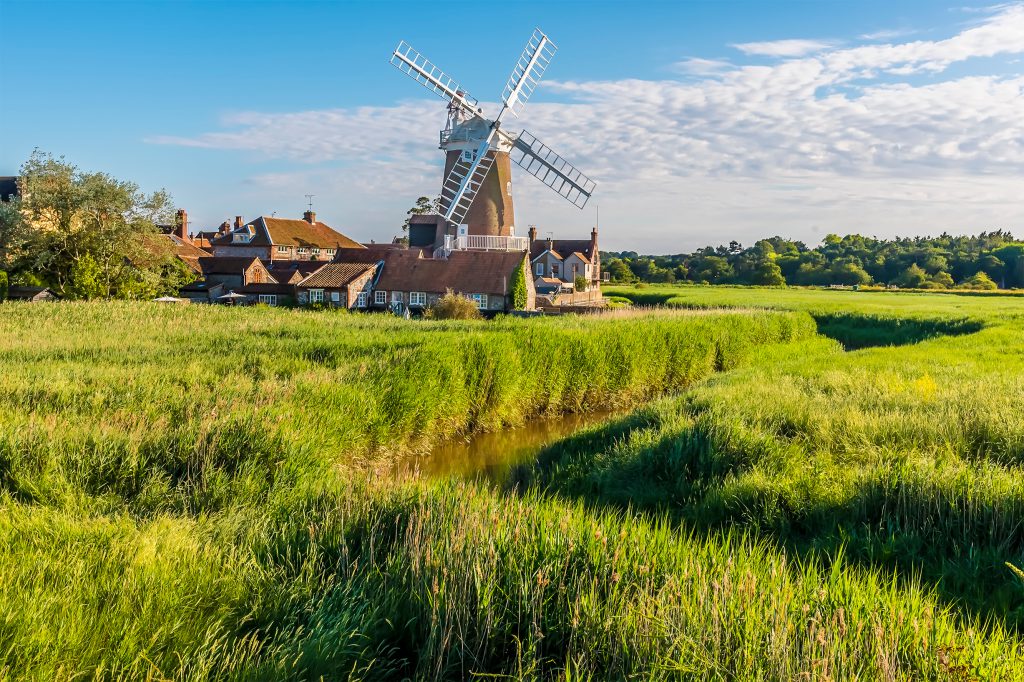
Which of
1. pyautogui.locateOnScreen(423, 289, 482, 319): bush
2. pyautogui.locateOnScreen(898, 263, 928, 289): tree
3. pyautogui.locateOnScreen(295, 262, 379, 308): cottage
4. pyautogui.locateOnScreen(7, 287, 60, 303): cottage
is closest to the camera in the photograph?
pyautogui.locateOnScreen(423, 289, 482, 319): bush

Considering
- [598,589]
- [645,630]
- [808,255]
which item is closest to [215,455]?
[598,589]

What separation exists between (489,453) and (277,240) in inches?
2436

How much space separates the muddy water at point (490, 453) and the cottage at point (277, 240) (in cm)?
5596

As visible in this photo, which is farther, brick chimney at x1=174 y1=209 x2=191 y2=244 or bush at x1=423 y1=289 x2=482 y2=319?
brick chimney at x1=174 y1=209 x2=191 y2=244

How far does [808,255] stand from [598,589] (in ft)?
366

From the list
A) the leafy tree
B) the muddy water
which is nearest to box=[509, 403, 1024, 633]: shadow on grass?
the muddy water

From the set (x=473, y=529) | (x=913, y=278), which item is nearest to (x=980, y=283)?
(x=913, y=278)

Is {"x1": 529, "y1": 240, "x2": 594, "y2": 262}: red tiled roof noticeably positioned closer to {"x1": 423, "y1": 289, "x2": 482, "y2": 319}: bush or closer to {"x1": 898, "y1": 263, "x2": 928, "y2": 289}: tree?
{"x1": 898, "y1": 263, "x2": 928, "y2": 289}: tree

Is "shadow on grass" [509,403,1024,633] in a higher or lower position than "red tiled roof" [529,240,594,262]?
lower

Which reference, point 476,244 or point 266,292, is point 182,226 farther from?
point 476,244

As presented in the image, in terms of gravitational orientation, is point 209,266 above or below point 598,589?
above

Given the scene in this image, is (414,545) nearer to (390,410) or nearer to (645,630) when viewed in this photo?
(645,630)

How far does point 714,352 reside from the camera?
2650 cm

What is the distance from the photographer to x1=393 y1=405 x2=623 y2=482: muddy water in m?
14.2
